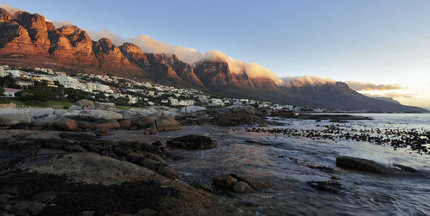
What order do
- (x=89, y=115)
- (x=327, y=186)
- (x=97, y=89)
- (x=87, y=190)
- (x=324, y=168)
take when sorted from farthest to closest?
(x=97, y=89), (x=89, y=115), (x=324, y=168), (x=327, y=186), (x=87, y=190)

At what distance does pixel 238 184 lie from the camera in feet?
23.1

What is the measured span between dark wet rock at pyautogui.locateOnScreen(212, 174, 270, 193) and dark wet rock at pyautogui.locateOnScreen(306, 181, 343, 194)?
2.12 m

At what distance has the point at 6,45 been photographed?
17600 centimetres

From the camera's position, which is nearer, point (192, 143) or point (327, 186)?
point (327, 186)

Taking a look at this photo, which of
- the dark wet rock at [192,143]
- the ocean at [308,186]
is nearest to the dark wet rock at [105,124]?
the dark wet rock at [192,143]

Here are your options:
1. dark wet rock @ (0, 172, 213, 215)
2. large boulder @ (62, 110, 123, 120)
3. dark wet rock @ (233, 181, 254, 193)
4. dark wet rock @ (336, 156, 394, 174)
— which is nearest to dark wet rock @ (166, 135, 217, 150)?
dark wet rock @ (233, 181, 254, 193)

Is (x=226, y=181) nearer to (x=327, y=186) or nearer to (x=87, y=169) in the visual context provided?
(x=327, y=186)

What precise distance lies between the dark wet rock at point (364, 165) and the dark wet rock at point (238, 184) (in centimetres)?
696

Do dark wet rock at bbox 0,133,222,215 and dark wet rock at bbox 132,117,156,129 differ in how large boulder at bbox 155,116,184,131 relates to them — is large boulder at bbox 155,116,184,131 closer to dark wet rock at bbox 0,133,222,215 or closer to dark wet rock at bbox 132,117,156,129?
dark wet rock at bbox 132,117,156,129

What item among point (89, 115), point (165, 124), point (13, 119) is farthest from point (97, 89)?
point (165, 124)

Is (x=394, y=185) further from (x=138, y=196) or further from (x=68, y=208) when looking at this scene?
(x=68, y=208)

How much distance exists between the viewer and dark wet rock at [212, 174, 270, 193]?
6.97 m

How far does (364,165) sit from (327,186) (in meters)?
4.84

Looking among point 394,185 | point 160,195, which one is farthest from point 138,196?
point 394,185
